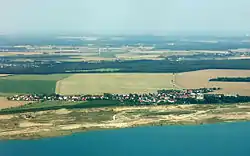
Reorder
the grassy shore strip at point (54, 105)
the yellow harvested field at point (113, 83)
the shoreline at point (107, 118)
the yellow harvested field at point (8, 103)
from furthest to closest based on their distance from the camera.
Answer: the yellow harvested field at point (113, 83) < the yellow harvested field at point (8, 103) < the grassy shore strip at point (54, 105) < the shoreline at point (107, 118)

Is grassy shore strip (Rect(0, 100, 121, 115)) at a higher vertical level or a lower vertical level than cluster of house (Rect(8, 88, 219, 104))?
lower

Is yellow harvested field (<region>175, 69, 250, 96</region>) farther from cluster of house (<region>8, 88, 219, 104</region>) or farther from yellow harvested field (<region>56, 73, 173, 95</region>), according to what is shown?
cluster of house (<region>8, 88, 219, 104</region>)

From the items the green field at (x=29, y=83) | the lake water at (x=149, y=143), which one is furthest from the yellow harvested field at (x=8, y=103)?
the lake water at (x=149, y=143)

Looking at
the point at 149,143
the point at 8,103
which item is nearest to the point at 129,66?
the point at 8,103

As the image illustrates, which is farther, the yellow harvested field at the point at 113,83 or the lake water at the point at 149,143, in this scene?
the yellow harvested field at the point at 113,83

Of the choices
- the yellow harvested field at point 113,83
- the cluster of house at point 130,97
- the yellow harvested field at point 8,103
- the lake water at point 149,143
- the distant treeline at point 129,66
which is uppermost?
the distant treeline at point 129,66

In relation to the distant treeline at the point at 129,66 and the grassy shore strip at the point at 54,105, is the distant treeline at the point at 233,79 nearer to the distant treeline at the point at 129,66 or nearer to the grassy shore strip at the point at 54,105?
the distant treeline at the point at 129,66

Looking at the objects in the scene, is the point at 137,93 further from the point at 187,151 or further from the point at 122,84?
the point at 187,151

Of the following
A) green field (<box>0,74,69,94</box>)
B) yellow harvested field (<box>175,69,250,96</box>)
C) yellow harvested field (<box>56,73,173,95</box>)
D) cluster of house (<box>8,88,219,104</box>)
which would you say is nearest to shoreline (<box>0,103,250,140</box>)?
cluster of house (<box>8,88,219,104</box>)
